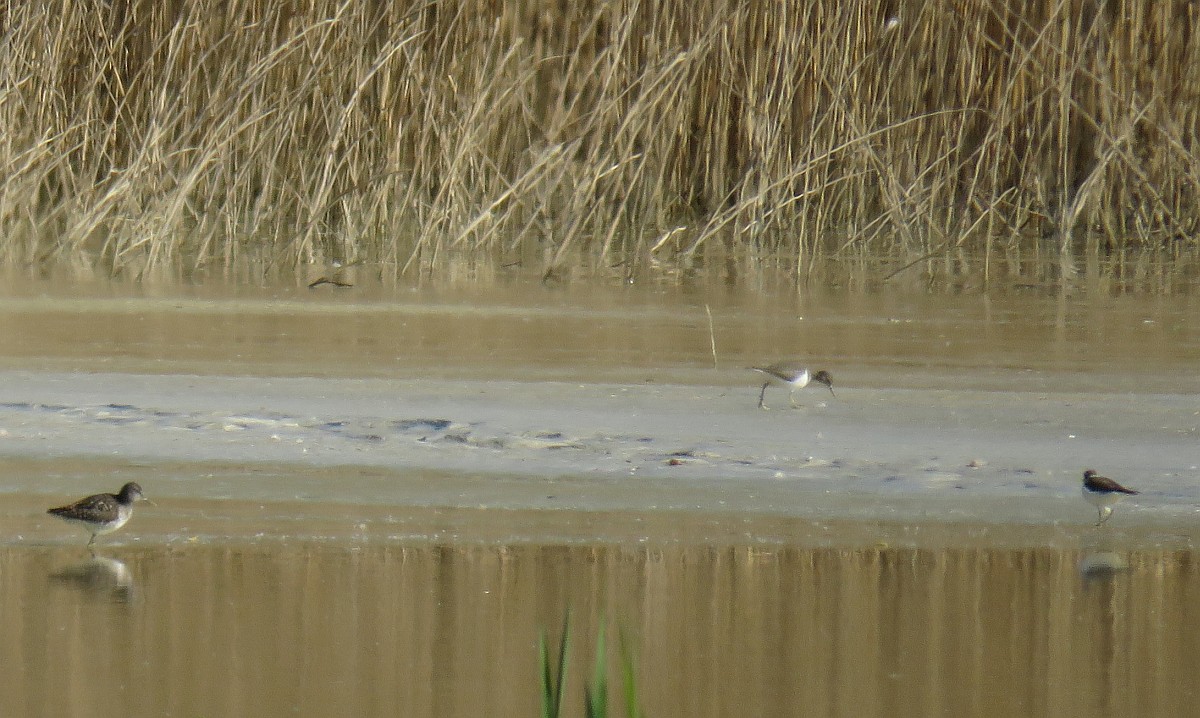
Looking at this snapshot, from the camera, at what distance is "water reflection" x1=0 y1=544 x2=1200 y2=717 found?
2.68 m

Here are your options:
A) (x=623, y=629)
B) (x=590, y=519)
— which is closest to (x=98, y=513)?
(x=590, y=519)

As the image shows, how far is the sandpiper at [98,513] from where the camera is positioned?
345cm

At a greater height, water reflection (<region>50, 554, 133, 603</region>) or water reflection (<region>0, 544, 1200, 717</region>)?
water reflection (<region>50, 554, 133, 603</region>)

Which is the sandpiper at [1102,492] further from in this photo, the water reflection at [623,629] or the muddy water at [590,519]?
the water reflection at [623,629]

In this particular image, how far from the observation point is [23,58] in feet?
27.7

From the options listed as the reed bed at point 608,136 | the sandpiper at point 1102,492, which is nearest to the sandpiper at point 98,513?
the sandpiper at point 1102,492

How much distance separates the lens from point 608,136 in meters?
8.54

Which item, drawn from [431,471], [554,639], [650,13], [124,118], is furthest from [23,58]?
[554,639]

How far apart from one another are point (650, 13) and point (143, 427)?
456 centimetres

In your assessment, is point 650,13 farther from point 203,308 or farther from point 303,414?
point 303,414

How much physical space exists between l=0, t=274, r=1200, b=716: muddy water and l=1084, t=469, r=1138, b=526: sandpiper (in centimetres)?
4

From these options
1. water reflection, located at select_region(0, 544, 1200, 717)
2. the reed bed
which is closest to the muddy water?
water reflection, located at select_region(0, 544, 1200, 717)

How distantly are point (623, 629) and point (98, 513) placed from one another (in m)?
1.39

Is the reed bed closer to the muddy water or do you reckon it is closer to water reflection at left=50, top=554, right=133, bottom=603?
the muddy water
